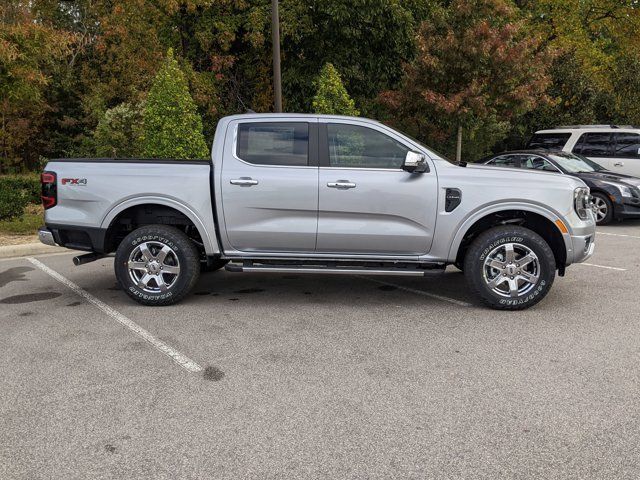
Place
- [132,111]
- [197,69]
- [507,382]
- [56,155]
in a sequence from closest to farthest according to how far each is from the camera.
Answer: [507,382], [132,111], [197,69], [56,155]

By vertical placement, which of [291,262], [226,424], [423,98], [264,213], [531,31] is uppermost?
[531,31]

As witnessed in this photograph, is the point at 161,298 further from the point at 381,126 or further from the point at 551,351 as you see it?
the point at 551,351

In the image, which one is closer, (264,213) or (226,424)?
(226,424)

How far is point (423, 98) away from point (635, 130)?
531 centimetres

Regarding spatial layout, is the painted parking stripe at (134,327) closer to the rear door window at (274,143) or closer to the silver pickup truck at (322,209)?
the silver pickup truck at (322,209)

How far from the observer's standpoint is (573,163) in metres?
12.5

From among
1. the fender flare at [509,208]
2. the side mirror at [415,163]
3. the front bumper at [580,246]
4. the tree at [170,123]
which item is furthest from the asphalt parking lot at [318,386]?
the tree at [170,123]

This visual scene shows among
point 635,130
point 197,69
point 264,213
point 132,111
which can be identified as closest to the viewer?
point 264,213

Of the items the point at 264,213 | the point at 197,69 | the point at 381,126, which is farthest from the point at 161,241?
the point at 197,69

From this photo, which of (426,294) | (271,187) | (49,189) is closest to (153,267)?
(49,189)

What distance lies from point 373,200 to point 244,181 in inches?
50.3

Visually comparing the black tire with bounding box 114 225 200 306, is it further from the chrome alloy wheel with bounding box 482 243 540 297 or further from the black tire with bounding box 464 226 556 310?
the chrome alloy wheel with bounding box 482 243 540 297

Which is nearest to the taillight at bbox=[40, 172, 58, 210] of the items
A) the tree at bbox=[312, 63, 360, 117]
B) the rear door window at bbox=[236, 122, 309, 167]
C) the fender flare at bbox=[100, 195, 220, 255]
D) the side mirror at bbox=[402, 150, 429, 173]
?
the fender flare at bbox=[100, 195, 220, 255]

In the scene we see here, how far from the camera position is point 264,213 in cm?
591
